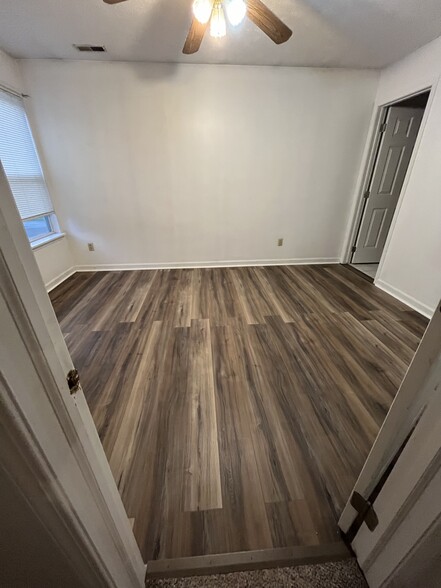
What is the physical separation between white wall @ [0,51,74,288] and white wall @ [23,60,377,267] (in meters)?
0.12

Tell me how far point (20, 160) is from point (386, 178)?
4832 mm

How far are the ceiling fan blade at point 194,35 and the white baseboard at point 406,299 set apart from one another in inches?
125

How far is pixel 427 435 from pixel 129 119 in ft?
12.5

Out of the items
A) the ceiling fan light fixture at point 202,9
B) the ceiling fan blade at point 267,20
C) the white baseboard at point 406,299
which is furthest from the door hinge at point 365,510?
the ceiling fan light fixture at point 202,9

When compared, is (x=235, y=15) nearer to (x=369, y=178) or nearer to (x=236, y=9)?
(x=236, y=9)

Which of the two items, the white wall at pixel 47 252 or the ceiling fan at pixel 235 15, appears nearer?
the ceiling fan at pixel 235 15

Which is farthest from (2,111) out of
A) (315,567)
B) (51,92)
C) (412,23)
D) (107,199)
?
(315,567)

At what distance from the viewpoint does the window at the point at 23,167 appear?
8.38 feet

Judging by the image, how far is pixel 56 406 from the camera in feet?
1.32

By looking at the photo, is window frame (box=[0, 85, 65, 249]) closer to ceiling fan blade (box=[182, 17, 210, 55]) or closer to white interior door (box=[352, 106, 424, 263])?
ceiling fan blade (box=[182, 17, 210, 55])

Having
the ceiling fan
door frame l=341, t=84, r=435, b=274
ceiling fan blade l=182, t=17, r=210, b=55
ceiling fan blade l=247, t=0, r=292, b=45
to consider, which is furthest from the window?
door frame l=341, t=84, r=435, b=274

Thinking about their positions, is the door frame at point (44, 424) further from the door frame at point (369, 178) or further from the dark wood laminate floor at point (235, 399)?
the door frame at point (369, 178)

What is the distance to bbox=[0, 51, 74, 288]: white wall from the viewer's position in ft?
8.23

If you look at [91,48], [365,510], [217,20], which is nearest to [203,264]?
[217,20]
